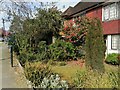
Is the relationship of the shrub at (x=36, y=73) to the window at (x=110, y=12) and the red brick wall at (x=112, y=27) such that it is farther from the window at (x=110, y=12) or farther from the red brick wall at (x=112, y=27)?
the window at (x=110, y=12)

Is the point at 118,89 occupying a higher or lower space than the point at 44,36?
lower

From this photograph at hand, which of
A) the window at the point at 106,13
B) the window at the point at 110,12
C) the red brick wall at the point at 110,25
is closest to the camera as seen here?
the red brick wall at the point at 110,25

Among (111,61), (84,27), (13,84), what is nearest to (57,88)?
(13,84)

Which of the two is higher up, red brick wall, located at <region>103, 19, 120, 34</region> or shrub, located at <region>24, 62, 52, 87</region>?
red brick wall, located at <region>103, 19, 120, 34</region>

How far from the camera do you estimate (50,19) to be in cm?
2478

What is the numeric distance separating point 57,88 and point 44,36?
19.8 m

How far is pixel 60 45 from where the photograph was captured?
75.9ft

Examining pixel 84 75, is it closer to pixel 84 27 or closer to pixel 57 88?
pixel 57 88

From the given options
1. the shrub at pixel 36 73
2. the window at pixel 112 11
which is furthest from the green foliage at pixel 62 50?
the shrub at pixel 36 73

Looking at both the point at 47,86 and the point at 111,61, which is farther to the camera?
the point at 111,61

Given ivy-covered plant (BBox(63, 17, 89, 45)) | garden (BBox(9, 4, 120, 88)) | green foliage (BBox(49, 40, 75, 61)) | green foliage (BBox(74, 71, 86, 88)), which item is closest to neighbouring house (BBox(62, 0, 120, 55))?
garden (BBox(9, 4, 120, 88))

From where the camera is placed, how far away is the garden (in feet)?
44.2

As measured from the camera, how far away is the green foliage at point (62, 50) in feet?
72.3

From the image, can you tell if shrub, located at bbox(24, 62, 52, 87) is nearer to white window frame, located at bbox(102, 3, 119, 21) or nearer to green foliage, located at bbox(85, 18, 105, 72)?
green foliage, located at bbox(85, 18, 105, 72)
